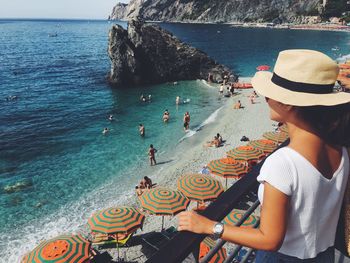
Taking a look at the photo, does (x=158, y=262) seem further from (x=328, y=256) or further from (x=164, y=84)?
(x=164, y=84)

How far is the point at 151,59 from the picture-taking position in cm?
5778

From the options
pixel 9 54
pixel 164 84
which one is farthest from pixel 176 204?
pixel 9 54

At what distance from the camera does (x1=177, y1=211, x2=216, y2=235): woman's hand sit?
2.14 meters

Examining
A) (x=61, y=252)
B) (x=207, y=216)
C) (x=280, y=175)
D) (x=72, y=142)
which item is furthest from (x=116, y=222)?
(x=72, y=142)

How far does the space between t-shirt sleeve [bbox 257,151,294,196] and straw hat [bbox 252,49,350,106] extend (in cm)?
41

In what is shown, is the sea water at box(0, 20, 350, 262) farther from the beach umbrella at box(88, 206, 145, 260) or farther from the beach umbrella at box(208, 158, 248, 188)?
the beach umbrella at box(208, 158, 248, 188)

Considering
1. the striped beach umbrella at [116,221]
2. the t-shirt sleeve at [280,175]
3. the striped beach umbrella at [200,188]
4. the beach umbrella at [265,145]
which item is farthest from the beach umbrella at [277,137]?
the t-shirt sleeve at [280,175]

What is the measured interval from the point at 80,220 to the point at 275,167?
18.8m

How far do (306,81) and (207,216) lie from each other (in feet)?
3.71

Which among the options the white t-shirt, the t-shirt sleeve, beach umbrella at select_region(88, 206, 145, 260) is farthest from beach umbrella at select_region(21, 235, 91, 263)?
the t-shirt sleeve

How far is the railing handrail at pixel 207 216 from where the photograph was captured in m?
1.95

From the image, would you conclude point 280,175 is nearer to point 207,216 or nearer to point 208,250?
point 207,216

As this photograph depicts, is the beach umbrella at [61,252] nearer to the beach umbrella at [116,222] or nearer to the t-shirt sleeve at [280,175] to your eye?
the beach umbrella at [116,222]

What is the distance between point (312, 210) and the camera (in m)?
2.07
